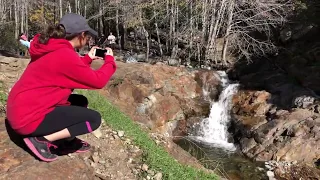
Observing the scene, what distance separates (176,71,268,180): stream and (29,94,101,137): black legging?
20.8 feet

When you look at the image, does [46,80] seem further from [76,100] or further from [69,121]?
[76,100]

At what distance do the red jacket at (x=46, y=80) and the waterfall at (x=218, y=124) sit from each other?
10.6 meters

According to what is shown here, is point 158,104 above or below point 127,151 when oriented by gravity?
below

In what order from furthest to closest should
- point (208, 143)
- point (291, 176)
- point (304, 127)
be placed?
point (208, 143)
point (304, 127)
point (291, 176)

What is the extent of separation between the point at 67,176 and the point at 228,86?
46.8 ft

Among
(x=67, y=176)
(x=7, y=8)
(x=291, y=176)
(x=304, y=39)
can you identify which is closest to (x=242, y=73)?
(x=304, y=39)

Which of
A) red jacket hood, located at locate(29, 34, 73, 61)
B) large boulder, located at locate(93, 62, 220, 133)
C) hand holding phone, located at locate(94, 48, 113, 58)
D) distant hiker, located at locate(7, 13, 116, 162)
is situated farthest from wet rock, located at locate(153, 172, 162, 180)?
large boulder, located at locate(93, 62, 220, 133)

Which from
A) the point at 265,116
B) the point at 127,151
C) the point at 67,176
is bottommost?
the point at 265,116

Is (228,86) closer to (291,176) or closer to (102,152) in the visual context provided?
(291,176)

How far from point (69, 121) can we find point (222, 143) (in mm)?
11015

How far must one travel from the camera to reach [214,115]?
1544 cm

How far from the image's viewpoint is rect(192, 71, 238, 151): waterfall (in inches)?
551

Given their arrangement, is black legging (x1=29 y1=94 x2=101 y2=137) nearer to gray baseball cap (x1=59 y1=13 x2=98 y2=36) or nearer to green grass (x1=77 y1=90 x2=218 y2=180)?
gray baseball cap (x1=59 y1=13 x2=98 y2=36)

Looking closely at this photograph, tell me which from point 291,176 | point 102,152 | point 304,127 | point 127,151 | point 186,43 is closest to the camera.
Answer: point 102,152
